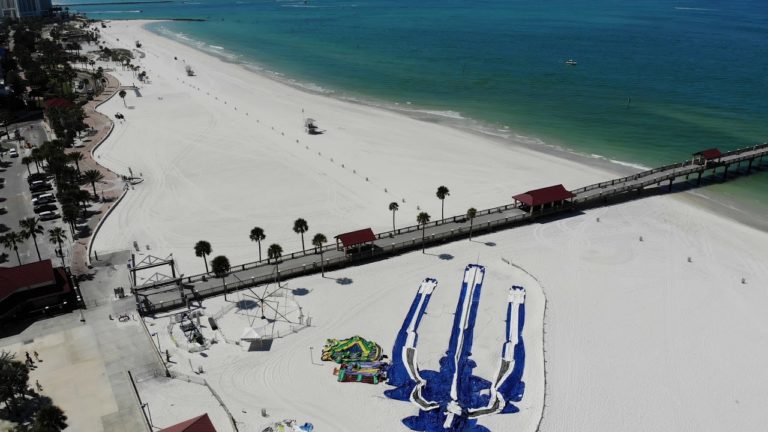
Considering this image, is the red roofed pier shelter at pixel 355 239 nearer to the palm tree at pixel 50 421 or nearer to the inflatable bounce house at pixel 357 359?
the inflatable bounce house at pixel 357 359

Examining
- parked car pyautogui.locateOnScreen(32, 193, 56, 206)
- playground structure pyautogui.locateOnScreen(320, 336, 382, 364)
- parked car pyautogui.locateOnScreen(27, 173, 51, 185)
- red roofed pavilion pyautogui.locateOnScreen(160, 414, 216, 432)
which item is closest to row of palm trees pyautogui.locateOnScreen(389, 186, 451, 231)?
playground structure pyautogui.locateOnScreen(320, 336, 382, 364)

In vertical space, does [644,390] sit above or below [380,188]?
below

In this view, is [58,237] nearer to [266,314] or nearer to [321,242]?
[266,314]

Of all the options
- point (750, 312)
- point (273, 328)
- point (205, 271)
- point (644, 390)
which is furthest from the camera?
Result: point (205, 271)

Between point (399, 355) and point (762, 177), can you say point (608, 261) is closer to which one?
point (399, 355)

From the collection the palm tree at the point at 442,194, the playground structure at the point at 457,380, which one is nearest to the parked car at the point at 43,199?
the palm tree at the point at 442,194

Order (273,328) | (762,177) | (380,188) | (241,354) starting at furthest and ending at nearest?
(762,177) < (380,188) < (273,328) < (241,354)

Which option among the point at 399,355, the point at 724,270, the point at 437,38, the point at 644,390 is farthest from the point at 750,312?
the point at 437,38
